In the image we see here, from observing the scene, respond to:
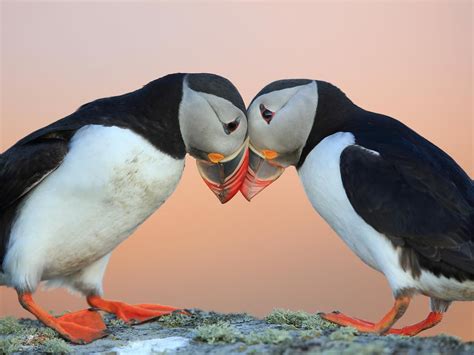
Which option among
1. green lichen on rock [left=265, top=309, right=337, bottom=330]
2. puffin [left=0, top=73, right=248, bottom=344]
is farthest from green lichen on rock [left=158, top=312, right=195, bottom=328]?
green lichen on rock [left=265, top=309, right=337, bottom=330]

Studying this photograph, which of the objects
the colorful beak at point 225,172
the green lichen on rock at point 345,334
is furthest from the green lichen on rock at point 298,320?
the colorful beak at point 225,172

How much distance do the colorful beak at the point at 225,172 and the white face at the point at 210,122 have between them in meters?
0.13

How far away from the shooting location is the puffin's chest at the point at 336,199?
678 centimetres

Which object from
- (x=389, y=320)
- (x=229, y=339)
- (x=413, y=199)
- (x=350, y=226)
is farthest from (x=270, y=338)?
(x=413, y=199)

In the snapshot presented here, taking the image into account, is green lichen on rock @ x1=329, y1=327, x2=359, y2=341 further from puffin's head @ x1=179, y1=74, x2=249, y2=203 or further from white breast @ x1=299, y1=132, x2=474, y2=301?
puffin's head @ x1=179, y1=74, x2=249, y2=203

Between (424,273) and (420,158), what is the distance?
102cm

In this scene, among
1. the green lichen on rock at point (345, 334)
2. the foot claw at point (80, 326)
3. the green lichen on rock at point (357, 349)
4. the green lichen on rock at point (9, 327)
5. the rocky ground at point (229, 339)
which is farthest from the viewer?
the green lichen on rock at point (9, 327)

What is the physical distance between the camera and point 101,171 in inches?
281

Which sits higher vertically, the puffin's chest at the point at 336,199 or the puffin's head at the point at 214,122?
the puffin's head at the point at 214,122

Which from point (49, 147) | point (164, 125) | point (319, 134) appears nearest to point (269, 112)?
point (319, 134)

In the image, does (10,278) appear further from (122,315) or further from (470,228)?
(470,228)

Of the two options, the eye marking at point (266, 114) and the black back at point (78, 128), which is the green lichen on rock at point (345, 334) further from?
the black back at point (78, 128)

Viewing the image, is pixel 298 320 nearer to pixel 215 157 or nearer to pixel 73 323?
pixel 215 157

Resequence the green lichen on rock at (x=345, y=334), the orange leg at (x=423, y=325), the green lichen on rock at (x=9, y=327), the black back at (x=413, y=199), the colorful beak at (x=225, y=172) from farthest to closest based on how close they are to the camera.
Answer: the green lichen on rock at (x=9, y=327), the colorful beak at (x=225, y=172), the orange leg at (x=423, y=325), the black back at (x=413, y=199), the green lichen on rock at (x=345, y=334)
